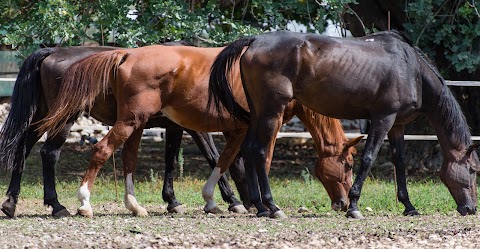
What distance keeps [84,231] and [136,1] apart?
6077 mm

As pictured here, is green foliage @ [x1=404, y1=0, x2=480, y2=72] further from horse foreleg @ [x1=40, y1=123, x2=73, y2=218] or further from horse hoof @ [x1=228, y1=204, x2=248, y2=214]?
horse foreleg @ [x1=40, y1=123, x2=73, y2=218]

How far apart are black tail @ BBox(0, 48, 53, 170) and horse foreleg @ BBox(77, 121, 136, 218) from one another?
843mm

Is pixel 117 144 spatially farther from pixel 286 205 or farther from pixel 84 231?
pixel 286 205

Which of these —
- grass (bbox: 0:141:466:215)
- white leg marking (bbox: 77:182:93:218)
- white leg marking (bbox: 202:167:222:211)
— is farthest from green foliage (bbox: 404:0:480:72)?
white leg marking (bbox: 77:182:93:218)

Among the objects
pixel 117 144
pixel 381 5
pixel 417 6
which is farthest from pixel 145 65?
pixel 381 5

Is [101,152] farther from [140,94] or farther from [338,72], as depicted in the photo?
[338,72]

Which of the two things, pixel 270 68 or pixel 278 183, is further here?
pixel 278 183

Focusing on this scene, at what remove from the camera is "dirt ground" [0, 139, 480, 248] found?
7000mm

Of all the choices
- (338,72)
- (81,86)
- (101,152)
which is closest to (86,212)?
(101,152)

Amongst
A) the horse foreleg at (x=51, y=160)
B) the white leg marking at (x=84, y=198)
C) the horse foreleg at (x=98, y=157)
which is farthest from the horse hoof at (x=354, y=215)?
the horse foreleg at (x=51, y=160)

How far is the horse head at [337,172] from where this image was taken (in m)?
9.78

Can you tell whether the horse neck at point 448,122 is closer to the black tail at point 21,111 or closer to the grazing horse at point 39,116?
the grazing horse at point 39,116

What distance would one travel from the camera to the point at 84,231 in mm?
7480

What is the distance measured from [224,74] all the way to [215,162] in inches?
57.3
